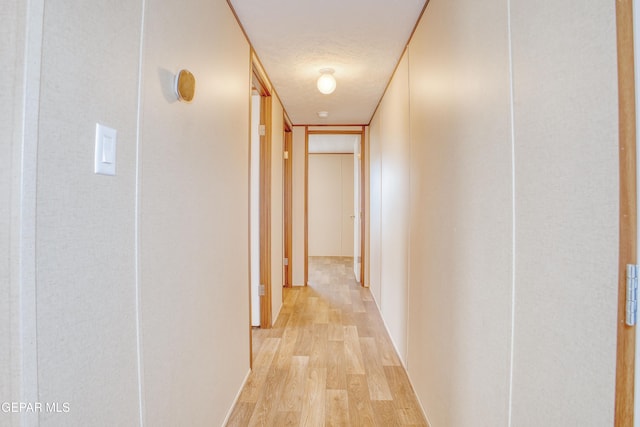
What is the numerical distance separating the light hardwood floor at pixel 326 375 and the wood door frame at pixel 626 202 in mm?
1420

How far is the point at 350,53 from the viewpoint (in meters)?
2.39

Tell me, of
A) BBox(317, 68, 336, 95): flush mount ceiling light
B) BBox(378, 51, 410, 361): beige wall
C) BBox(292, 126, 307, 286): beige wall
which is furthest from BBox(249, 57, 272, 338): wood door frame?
BBox(292, 126, 307, 286): beige wall

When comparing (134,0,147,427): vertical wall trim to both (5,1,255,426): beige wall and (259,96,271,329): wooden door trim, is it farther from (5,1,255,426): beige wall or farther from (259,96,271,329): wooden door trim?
(259,96,271,329): wooden door trim

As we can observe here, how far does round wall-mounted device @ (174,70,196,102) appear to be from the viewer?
3.67 ft

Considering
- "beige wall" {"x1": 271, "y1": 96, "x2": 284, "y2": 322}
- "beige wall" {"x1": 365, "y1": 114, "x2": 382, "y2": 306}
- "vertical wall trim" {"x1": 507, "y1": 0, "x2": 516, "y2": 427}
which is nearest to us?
"vertical wall trim" {"x1": 507, "y1": 0, "x2": 516, "y2": 427}

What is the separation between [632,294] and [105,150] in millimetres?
1099

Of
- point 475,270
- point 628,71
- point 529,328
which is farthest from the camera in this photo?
point 475,270

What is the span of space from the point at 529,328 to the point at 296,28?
2.03 meters

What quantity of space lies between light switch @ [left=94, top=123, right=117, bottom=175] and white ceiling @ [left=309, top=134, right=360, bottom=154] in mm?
4240

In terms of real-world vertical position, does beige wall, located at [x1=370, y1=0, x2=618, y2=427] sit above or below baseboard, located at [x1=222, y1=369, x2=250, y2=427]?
above

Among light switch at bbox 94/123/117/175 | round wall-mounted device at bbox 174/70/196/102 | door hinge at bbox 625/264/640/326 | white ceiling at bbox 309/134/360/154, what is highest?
white ceiling at bbox 309/134/360/154

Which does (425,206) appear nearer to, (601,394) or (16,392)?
(601,394)

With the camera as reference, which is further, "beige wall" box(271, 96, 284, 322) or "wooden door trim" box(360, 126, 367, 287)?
"wooden door trim" box(360, 126, 367, 287)

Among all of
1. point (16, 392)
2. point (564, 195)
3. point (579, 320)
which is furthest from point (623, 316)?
point (16, 392)
